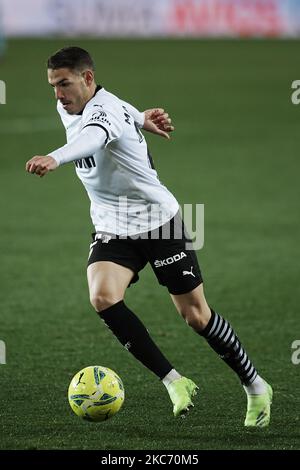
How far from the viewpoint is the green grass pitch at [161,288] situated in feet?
20.8

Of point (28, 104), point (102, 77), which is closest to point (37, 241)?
point (28, 104)

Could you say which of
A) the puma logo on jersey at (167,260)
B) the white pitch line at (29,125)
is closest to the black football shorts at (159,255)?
the puma logo on jersey at (167,260)

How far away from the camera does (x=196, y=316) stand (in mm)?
6418

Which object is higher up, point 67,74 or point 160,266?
point 67,74

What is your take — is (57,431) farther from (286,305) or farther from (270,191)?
(270,191)

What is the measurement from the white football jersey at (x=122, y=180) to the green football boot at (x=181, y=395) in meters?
0.88

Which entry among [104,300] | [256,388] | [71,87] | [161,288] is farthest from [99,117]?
[161,288]

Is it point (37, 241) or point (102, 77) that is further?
point (102, 77)

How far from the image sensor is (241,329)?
346 inches

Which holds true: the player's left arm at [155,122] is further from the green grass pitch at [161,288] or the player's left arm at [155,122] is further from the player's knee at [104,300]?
the green grass pitch at [161,288]

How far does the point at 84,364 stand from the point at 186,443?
198cm

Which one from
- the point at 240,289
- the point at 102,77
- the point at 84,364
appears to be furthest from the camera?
Answer: the point at 102,77

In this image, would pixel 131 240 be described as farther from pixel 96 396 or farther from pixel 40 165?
pixel 40 165

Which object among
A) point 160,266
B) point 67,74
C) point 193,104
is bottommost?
point 193,104
